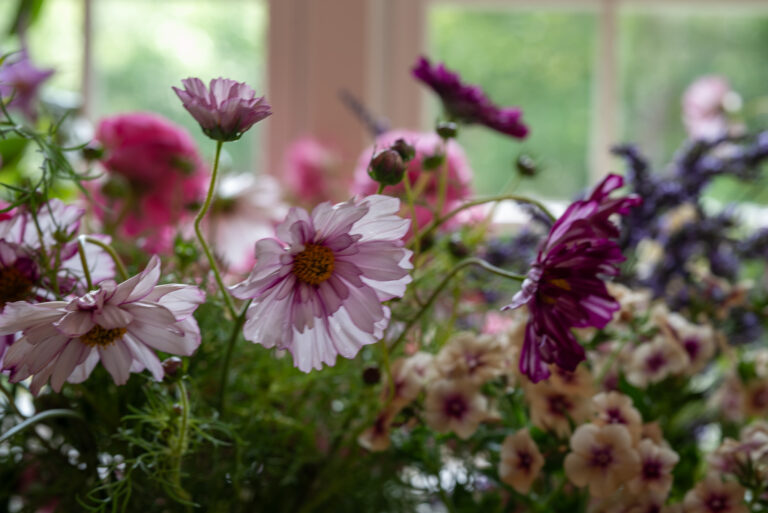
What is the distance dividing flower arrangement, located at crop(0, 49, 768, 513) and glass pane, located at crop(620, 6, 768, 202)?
1.78 feet

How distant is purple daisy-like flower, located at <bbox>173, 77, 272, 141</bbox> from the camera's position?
0.34m

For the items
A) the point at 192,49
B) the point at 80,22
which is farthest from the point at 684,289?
the point at 80,22

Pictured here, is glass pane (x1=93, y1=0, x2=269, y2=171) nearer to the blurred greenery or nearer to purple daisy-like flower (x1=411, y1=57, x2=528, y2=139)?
the blurred greenery

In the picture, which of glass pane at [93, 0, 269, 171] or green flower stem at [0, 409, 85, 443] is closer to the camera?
green flower stem at [0, 409, 85, 443]

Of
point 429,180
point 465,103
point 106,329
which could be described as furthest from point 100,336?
point 429,180

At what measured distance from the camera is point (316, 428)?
0.55 meters

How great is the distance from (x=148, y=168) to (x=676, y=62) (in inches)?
31.4

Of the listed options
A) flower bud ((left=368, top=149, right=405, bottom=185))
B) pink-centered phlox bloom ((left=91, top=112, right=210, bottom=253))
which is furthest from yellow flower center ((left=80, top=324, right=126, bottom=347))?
pink-centered phlox bloom ((left=91, top=112, right=210, bottom=253))

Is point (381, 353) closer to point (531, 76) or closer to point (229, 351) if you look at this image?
point (229, 351)

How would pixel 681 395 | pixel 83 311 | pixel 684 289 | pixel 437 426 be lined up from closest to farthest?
pixel 83 311
pixel 437 426
pixel 681 395
pixel 684 289

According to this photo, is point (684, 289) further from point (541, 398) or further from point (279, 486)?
point (279, 486)

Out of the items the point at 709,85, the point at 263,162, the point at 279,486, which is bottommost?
the point at 279,486

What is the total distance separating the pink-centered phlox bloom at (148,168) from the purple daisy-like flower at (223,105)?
1.42ft

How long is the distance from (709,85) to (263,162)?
0.59 meters
